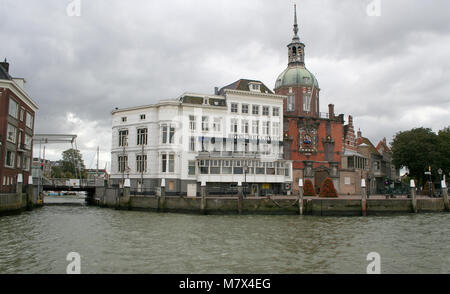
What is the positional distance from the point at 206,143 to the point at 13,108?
24.5m

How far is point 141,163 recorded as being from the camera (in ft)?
168

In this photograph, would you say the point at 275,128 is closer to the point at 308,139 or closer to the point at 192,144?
the point at 308,139

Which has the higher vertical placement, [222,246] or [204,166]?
[204,166]

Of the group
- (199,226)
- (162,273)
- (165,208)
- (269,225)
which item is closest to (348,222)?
(269,225)

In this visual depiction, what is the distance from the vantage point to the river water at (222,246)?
15.8 m

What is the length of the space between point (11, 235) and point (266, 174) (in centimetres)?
3487

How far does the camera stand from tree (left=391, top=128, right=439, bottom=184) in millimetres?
63281

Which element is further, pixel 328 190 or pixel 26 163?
pixel 26 163

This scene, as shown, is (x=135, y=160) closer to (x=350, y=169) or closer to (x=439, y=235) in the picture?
(x=350, y=169)

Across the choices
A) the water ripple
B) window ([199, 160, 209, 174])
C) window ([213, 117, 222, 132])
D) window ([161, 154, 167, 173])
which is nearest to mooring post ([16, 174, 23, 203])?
the water ripple

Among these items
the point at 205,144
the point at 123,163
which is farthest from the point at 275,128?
the point at 123,163

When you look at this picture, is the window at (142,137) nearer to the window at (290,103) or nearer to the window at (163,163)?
the window at (163,163)

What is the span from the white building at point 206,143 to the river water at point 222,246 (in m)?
19.1

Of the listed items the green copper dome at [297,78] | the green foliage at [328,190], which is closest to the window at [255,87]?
the green copper dome at [297,78]
